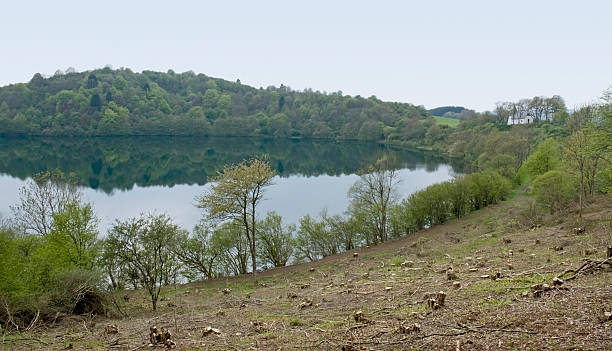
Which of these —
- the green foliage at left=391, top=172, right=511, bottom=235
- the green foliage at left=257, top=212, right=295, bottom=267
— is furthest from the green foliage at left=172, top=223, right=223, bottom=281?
the green foliage at left=391, top=172, right=511, bottom=235

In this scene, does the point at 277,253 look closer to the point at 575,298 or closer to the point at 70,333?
the point at 70,333

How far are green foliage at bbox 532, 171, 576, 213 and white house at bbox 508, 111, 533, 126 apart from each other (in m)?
97.7

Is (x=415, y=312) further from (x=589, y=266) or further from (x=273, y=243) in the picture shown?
(x=273, y=243)

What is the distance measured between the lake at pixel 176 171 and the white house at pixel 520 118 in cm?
3468

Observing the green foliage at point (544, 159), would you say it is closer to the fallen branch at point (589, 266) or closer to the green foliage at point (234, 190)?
the green foliage at point (234, 190)

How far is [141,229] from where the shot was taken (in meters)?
19.3

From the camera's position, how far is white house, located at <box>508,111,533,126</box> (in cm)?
12631

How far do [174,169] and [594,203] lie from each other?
287 ft

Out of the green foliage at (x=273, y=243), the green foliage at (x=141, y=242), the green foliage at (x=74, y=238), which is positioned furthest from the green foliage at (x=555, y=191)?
the green foliage at (x=74, y=238)

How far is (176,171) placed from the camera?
96.3 meters

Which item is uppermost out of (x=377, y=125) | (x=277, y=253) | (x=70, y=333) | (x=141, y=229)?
(x=377, y=125)

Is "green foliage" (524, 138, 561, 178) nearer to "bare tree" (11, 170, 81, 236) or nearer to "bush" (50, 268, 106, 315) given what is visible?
"bush" (50, 268, 106, 315)

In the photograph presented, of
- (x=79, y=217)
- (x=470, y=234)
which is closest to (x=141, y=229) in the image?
(x=79, y=217)

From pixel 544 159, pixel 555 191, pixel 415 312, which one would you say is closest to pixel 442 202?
pixel 555 191
